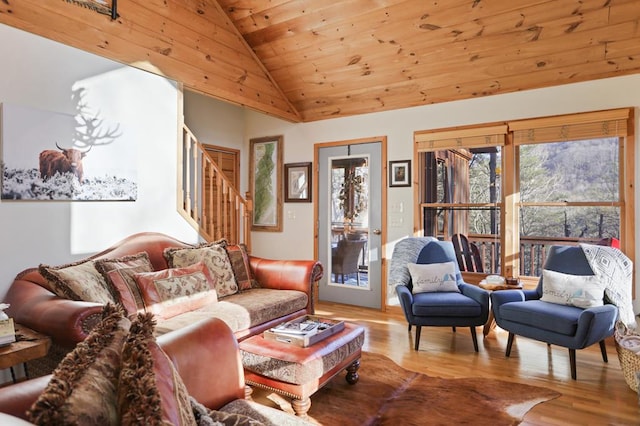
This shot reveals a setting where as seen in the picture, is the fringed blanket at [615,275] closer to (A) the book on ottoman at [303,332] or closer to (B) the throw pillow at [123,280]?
(A) the book on ottoman at [303,332]

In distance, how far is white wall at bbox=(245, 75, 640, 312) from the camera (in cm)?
375

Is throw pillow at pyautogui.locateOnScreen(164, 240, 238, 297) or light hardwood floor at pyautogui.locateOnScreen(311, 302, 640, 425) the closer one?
light hardwood floor at pyautogui.locateOnScreen(311, 302, 640, 425)

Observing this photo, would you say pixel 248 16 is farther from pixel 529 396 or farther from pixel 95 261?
pixel 529 396

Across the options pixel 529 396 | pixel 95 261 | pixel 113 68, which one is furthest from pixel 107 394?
pixel 113 68

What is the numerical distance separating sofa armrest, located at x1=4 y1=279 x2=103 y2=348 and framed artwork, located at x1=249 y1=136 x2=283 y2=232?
3618 mm

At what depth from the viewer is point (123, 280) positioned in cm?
284

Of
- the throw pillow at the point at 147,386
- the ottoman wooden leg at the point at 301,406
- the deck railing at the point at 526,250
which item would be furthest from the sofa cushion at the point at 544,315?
the throw pillow at the point at 147,386

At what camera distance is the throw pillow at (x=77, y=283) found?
250cm

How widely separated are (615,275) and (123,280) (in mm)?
3815

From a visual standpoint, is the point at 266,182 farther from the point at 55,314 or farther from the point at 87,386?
the point at 87,386

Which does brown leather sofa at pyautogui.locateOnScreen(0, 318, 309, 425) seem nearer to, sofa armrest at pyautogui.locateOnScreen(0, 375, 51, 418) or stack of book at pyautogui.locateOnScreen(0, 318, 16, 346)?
sofa armrest at pyautogui.locateOnScreen(0, 375, 51, 418)

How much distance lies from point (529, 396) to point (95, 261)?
10.5ft

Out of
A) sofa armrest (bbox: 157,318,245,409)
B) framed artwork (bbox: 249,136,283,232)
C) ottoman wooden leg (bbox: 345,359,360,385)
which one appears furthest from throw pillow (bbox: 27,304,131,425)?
framed artwork (bbox: 249,136,283,232)

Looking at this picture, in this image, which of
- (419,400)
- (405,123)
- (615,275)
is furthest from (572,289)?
(405,123)
